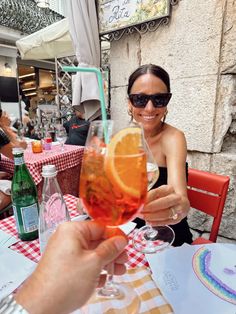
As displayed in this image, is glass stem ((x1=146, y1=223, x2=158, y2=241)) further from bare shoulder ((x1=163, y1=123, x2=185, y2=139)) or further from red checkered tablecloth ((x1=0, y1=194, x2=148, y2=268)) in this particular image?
bare shoulder ((x1=163, y1=123, x2=185, y2=139))

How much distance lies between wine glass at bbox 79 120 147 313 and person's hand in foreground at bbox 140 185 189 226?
0.21 m

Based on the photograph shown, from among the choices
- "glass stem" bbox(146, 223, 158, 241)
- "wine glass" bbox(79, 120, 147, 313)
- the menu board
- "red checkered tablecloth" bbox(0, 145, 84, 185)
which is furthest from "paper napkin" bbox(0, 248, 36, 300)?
the menu board

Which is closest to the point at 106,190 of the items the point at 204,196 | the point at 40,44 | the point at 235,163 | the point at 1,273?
the point at 1,273

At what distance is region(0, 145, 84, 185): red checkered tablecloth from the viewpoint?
6.83 ft

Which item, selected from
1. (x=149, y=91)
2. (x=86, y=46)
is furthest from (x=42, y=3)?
(x=149, y=91)

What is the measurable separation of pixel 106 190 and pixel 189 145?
1.84 m

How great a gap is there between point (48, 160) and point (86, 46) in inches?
53.5

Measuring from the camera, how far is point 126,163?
0.45 meters

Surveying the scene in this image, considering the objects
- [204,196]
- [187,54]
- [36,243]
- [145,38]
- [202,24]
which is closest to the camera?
[36,243]

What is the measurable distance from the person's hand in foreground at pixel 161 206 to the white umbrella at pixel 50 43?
4.08 m

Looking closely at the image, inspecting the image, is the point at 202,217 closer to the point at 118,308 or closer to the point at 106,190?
the point at 118,308

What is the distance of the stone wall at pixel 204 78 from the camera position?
72.8 inches

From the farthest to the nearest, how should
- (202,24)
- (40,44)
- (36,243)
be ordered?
1. (40,44)
2. (202,24)
3. (36,243)

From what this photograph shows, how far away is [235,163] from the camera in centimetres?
191
